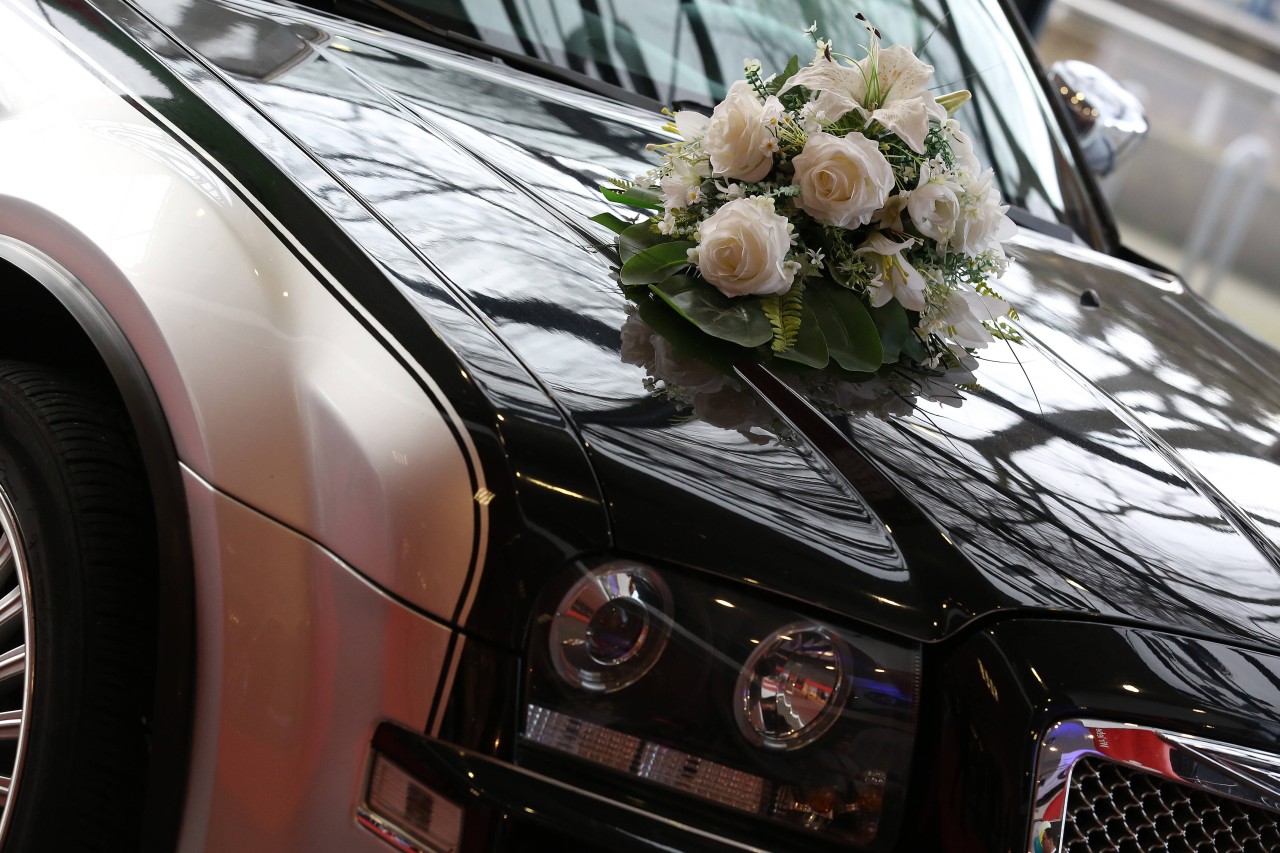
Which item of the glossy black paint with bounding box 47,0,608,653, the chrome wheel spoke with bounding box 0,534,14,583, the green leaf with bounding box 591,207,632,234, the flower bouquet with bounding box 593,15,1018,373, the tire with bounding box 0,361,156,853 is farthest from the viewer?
the green leaf with bounding box 591,207,632,234

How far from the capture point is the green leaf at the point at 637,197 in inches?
61.8

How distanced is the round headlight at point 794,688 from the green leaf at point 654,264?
48 centimetres

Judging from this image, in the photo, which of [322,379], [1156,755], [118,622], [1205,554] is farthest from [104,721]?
[1205,554]

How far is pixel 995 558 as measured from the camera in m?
1.18

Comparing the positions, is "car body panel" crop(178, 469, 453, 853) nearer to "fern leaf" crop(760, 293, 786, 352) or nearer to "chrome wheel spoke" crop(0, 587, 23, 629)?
"chrome wheel spoke" crop(0, 587, 23, 629)

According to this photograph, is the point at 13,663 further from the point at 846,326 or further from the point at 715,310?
the point at 846,326

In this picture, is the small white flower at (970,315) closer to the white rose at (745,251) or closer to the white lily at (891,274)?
the white lily at (891,274)

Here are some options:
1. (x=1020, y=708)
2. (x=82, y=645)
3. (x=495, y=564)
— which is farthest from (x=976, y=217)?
(x=82, y=645)

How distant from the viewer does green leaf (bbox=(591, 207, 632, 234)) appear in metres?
1.53

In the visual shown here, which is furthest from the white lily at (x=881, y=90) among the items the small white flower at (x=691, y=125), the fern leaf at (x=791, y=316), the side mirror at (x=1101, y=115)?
the side mirror at (x=1101, y=115)

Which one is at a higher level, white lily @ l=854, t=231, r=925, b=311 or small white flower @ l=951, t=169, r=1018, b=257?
small white flower @ l=951, t=169, r=1018, b=257

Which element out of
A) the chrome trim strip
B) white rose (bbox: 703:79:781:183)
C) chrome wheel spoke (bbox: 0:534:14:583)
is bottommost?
the chrome trim strip

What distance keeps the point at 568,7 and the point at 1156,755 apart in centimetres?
148

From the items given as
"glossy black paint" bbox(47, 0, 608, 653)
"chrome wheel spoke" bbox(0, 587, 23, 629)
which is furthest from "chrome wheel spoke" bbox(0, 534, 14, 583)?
"glossy black paint" bbox(47, 0, 608, 653)
